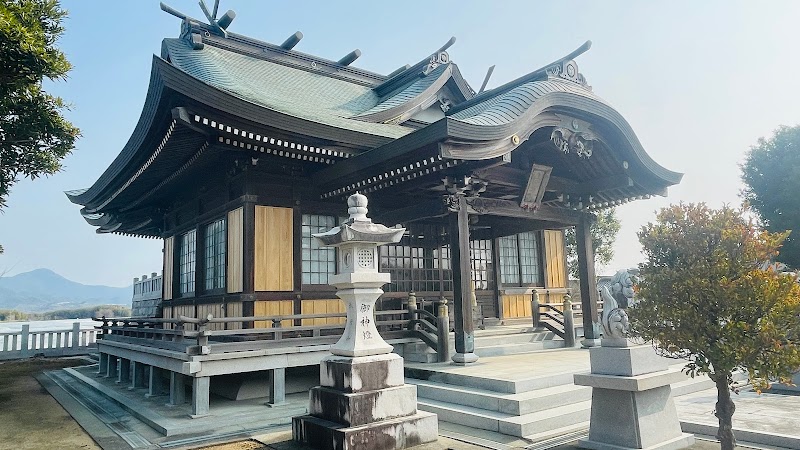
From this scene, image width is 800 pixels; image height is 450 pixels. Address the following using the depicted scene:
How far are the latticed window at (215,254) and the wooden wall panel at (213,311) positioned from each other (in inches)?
16.5

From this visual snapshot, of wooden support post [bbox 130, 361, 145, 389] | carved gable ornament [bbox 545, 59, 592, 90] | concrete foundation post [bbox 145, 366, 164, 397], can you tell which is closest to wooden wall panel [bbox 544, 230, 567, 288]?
carved gable ornament [bbox 545, 59, 592, 90]

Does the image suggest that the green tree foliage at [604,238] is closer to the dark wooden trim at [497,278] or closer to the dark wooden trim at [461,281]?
the dark wooden trim at [497,278]

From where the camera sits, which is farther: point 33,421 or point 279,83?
point 279,83

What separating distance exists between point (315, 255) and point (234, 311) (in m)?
2.04

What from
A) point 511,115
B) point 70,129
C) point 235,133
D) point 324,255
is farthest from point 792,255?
point 70,129

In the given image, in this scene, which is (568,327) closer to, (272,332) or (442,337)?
(442,337)

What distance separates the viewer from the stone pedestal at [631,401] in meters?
5.47

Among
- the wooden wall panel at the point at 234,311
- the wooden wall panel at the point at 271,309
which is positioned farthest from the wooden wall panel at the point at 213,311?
the wooden wall panel at the point at 271,309

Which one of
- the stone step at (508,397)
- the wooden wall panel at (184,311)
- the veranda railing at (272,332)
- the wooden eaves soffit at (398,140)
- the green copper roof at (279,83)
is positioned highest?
the green copper roof at (279,83)

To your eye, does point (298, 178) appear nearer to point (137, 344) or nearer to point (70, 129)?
point (70, 129)

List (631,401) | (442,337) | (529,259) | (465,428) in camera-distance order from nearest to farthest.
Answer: (631,401)
(465,428)
(442,337)
(529,259)

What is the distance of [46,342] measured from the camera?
19.7 m

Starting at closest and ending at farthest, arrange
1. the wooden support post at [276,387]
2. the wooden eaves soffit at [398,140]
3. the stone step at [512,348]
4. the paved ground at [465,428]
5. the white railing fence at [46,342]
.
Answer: the paved ground at [465,428], the wooden eaves soffit at [398,140], the wooden support post at [276,387], the stone step at [512,348], the white railing fence at [46,342]

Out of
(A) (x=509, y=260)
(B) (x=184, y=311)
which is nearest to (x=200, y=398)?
(B) (x=184, y=311)
